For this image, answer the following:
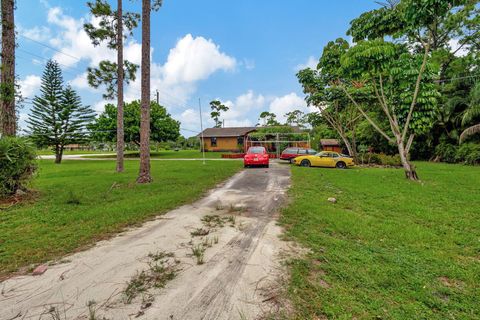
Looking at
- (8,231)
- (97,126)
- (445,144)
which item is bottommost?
(8,231)

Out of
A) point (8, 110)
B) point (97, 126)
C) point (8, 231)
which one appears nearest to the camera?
point (8, 231)

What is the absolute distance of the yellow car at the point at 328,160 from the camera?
1595cm

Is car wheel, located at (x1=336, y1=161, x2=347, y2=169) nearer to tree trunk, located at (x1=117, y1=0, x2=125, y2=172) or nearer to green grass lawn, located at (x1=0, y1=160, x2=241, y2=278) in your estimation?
green grass lawn, located at (x1=0, y1=160, x2=241, y2=278)

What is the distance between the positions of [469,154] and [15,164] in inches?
1037

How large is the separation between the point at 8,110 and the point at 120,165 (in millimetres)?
5863

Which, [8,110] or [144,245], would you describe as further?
[8,110]

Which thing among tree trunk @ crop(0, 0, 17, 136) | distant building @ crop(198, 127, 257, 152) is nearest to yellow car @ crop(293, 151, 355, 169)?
tree trunk @ crop(0, 0, 17, 136)

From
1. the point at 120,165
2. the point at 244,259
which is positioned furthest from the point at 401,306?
the point at 120,165

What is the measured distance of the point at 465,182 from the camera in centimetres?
887

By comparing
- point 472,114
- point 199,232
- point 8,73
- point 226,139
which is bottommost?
point 199,232

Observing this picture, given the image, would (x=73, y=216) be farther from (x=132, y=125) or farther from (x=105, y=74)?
(x=132, y=125)

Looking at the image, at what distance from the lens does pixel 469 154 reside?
1645 cm

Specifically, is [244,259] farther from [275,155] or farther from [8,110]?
[275,155]

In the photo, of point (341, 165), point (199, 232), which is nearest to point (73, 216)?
point (199, 232)
